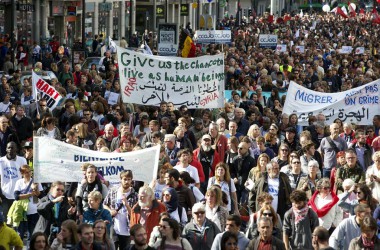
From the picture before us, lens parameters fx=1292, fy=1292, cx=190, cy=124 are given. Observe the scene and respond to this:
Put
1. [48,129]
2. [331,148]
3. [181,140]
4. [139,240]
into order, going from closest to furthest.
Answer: [139,240] < [181,140] < [331,148] < [48,129]

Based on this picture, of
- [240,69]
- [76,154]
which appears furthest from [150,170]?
[240,69]

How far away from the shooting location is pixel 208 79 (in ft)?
70.0

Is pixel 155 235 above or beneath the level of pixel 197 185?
above

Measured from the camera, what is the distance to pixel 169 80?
21000mm

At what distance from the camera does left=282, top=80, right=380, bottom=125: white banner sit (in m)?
21.3

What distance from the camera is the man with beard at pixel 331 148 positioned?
17438 millimetres

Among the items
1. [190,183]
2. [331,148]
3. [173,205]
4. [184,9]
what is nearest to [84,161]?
[190,183]

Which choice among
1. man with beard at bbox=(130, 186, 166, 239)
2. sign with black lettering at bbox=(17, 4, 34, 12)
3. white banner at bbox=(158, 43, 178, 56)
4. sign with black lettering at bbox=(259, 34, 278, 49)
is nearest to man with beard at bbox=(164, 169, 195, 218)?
man with beard at bbox=(130, 186, 166, 239)

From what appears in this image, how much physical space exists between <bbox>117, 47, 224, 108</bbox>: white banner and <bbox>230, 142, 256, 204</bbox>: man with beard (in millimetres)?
4502

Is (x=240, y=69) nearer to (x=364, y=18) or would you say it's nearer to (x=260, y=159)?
(x=260, y=159)

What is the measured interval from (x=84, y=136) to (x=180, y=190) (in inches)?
168

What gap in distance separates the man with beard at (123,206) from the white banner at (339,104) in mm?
7998

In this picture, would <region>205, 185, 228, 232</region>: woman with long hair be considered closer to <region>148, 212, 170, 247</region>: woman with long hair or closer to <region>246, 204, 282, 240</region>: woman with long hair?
<region>246, 204, 282, 240</region>: woman with long hair

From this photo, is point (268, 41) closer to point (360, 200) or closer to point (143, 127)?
point (143, 127)
